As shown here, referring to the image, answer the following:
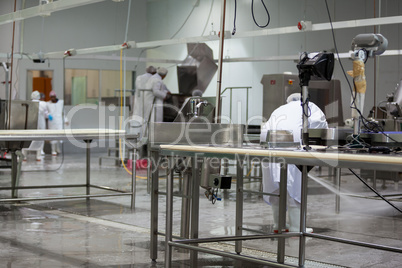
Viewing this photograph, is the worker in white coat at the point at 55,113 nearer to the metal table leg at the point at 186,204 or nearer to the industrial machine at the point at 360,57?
the metal table leg at the point at 186,204

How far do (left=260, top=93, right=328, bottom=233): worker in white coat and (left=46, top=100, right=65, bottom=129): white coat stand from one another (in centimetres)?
830

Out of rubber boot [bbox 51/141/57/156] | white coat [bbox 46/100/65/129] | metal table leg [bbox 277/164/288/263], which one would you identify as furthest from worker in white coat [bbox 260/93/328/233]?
rubber boot [bbox 51/141/57/156]

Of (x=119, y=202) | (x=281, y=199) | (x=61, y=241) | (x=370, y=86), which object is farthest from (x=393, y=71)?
(x=61, y=241)

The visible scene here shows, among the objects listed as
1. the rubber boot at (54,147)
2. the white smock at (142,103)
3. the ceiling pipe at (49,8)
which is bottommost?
the rubber boot at (54,147)

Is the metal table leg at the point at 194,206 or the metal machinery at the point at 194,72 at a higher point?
the metal machinery at the point at 194,72

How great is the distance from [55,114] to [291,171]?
8521mm

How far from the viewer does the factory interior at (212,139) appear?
2.90m

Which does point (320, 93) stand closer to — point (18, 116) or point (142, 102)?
point (142, 102)

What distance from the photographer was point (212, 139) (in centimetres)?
306

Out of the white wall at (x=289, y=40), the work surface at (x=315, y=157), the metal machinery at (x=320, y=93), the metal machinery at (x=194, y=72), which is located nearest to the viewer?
the work surface at (x=315, y=157)

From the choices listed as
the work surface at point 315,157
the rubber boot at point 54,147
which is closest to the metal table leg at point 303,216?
the work surface at point 315,157

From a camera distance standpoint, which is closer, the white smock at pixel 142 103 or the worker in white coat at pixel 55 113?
the white smock at pixel 142 103

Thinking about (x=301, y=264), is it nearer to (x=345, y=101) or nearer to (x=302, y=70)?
(x=302, y=70)

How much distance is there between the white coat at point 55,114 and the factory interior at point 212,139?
0.02 m
